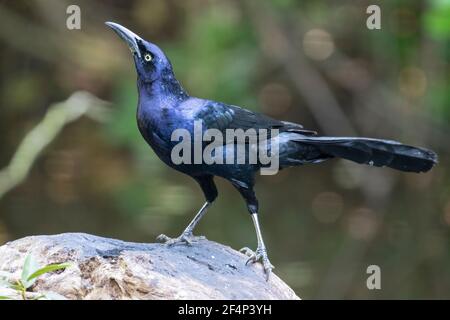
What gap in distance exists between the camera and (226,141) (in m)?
4.97

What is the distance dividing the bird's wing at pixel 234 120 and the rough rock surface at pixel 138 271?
68 cm

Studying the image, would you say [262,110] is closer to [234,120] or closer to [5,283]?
[234,120]

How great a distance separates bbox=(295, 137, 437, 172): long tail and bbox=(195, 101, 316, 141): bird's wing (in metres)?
0.15

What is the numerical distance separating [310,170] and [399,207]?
4.30 ft

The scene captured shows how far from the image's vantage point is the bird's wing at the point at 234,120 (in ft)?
16.3

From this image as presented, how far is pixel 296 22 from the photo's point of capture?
10.9 meters

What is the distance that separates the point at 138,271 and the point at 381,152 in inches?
61.6

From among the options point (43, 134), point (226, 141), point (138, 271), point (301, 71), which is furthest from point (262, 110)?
point (138, 271)

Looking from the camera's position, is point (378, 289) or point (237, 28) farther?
point (237, 28)

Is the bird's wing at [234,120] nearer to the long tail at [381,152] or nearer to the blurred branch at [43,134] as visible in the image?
the long tail at [381,152]
